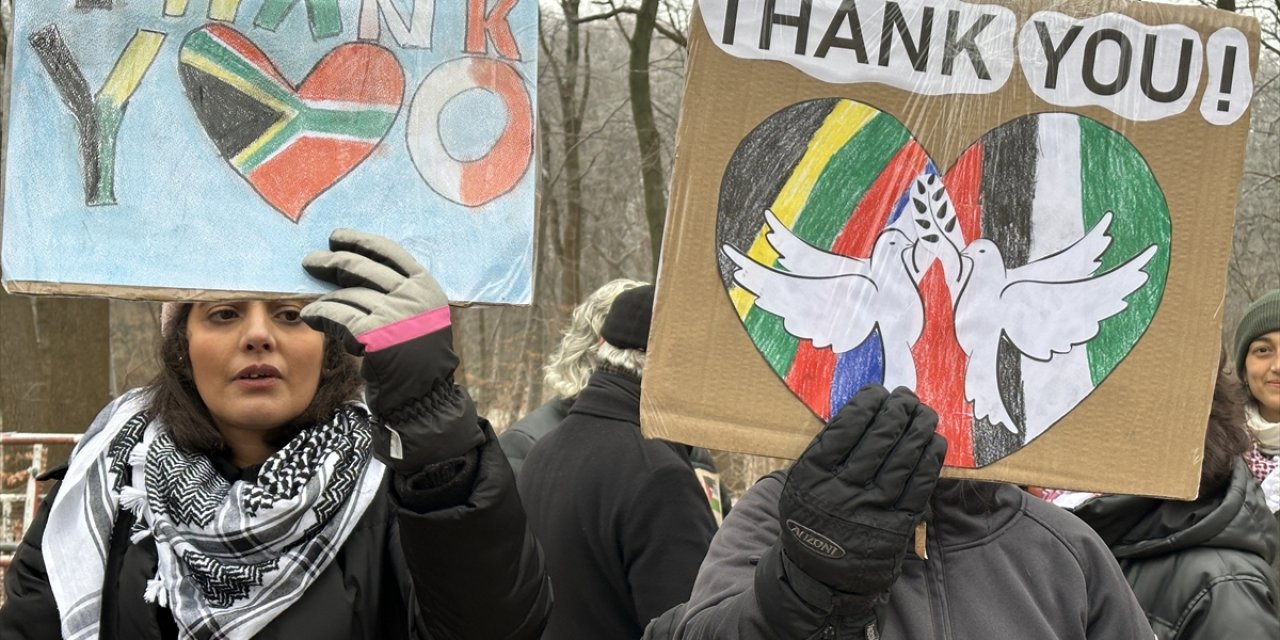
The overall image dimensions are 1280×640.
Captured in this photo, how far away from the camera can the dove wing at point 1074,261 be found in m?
2.13

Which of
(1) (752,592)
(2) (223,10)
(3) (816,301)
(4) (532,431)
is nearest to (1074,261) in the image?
(3) (816,301)

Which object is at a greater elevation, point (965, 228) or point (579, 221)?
point (965, 228)

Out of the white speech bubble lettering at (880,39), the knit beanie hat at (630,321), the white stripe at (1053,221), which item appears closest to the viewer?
the white speech bubble lettering at (880,39)

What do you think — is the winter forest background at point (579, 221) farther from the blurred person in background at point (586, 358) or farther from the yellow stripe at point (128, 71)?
the yellow stripe at point (128, 71)

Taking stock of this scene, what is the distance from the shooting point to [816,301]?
2070 mm

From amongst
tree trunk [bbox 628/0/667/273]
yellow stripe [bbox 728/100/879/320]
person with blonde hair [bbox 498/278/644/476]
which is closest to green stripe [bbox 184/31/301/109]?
yellow stripe [bbox 728/100/879/320]

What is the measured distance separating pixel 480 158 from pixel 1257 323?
319cm

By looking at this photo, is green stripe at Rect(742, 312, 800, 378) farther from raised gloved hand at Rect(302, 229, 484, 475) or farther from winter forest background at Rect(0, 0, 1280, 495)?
winter forest background at Rect(0, 0, 1280, 495)

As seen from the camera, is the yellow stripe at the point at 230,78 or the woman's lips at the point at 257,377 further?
the woman's lips at the point at 257,377

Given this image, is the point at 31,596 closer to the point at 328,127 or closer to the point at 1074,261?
the point at 328,127

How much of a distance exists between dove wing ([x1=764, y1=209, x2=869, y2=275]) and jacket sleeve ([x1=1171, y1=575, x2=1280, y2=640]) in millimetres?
1457

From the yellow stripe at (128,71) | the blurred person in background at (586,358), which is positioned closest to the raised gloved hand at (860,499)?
the yellow stripe at (128,71)

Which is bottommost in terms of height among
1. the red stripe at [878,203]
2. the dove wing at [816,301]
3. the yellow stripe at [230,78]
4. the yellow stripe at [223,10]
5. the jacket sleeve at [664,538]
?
the jacket sleeve at [664,538]

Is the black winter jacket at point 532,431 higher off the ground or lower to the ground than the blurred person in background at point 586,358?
lower
